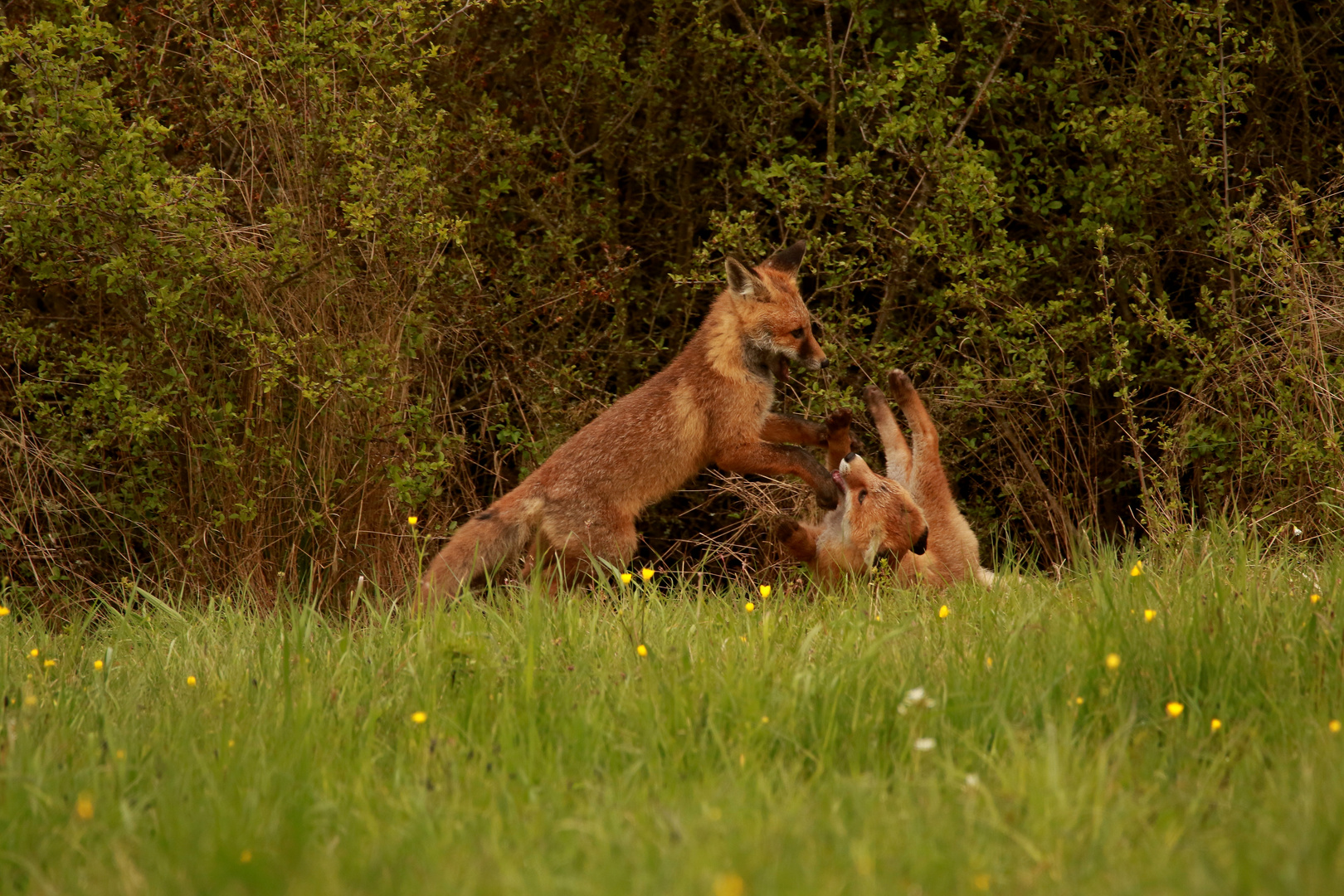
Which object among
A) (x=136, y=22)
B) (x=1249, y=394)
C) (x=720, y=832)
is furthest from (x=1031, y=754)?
(x=136, y=22)

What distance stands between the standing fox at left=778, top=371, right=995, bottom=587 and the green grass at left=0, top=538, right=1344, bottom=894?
128 centimetres

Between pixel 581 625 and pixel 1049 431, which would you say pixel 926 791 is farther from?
pixel 1049 431

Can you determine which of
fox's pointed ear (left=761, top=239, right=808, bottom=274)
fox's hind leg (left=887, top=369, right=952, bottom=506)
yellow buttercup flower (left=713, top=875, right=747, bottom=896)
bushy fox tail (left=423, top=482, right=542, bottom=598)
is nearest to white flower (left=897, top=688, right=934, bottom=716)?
yellow buttercup flower (left=713, top=875, right=747, bottom=896)

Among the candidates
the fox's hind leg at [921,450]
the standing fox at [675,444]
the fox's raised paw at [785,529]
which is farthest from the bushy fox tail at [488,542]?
the fox's hind leg at [921,450]

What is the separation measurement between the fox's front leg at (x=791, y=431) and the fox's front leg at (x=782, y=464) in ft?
0.71

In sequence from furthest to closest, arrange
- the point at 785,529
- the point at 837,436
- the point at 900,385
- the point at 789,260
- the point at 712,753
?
the point at 789,260 < the point at 900,385 < the point at 837,436 < the point at 785,529 < the point at 712,753

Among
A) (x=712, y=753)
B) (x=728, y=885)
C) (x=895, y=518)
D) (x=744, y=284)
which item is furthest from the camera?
(x=744, y=284)

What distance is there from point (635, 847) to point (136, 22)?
6.81 meters

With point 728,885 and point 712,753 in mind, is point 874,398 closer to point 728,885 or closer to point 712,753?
point 712,753

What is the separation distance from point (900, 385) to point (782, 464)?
0.95 meters

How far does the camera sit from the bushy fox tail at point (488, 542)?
21.9 ft

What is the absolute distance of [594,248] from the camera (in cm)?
923

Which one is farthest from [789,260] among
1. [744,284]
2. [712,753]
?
[712,753]

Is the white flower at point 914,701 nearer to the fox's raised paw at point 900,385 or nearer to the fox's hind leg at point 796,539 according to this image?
the fox's hind leg at point 796,539
